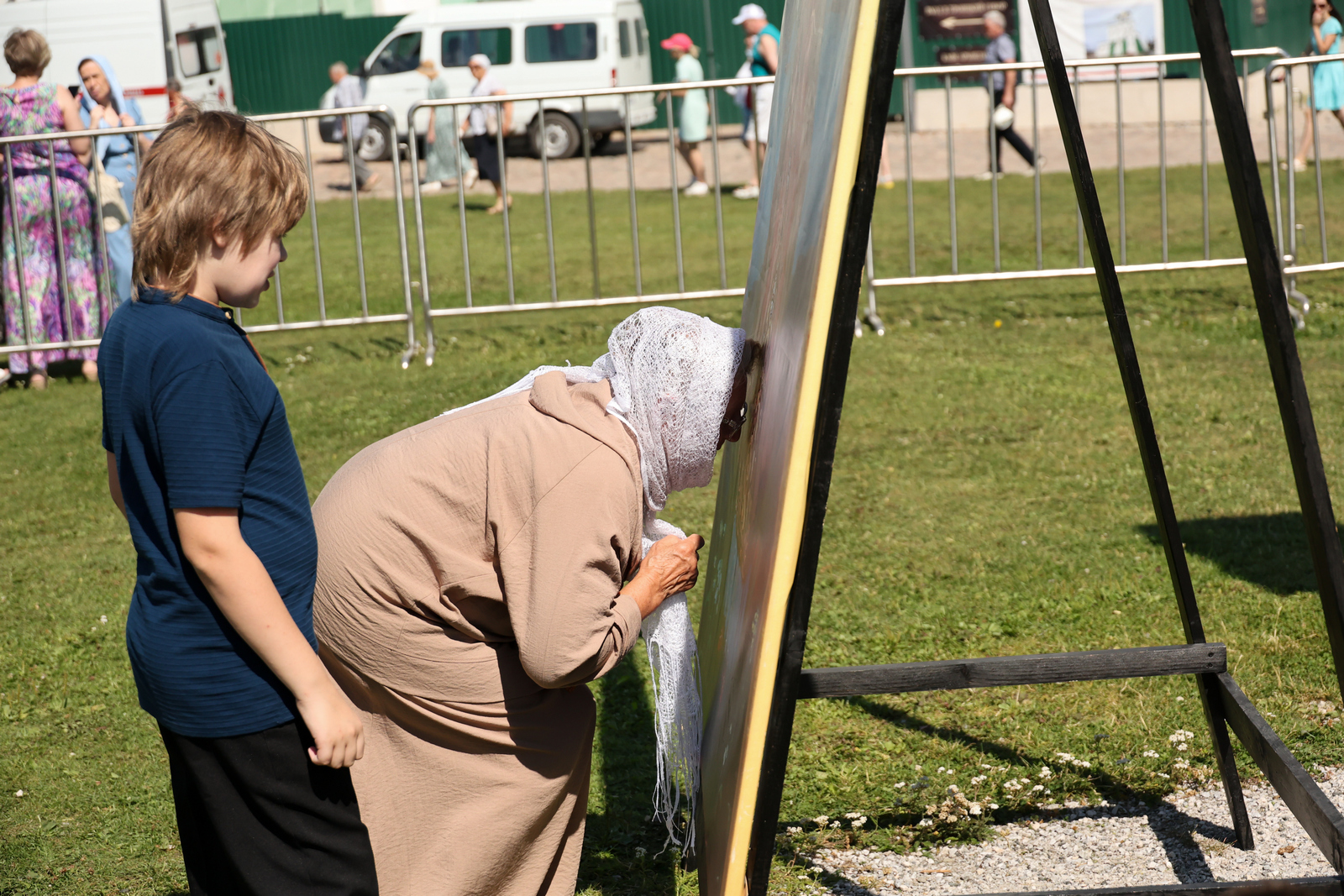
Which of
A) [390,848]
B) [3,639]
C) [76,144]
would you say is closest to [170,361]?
[390,848]

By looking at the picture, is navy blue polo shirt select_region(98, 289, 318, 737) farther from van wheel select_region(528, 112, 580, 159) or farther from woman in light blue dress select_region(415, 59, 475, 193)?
van wheel select_region(528, 112, 580, 159)

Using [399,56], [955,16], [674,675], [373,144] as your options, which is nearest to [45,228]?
[674,675]

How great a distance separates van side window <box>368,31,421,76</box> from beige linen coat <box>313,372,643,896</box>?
18897mm

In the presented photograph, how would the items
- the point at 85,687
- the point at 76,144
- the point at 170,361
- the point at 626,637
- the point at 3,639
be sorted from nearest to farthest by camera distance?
the point at 170,361 → the point at 626,637 → the point at 85,687 → the point at 3,639 → the point at 76,144

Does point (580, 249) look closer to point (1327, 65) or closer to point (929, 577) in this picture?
point (1327, 65)

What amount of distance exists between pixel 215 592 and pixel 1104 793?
85.9 inches

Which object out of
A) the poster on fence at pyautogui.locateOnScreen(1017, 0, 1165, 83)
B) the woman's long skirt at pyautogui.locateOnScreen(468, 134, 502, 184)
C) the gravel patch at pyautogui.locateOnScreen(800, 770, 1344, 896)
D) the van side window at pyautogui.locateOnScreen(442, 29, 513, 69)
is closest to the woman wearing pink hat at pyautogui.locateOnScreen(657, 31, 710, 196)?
the woman's long skirt at pyautogui.locateOnScreen(468, 134, 502, 184)

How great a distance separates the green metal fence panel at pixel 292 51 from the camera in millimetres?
24141

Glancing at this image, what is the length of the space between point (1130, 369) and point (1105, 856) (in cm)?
110

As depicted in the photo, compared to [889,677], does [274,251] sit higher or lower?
higher

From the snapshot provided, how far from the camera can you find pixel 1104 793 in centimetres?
305

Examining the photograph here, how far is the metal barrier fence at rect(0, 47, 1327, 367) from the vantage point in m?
7.44

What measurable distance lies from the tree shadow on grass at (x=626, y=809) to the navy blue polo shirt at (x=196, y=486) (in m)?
1.24

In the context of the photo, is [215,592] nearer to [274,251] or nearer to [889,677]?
[274,251]
